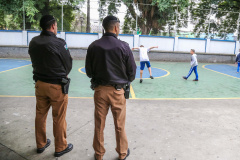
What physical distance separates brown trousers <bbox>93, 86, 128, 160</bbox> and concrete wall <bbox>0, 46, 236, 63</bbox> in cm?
1384

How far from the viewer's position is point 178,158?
3.14 metres

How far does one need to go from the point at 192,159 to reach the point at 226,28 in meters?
16.8

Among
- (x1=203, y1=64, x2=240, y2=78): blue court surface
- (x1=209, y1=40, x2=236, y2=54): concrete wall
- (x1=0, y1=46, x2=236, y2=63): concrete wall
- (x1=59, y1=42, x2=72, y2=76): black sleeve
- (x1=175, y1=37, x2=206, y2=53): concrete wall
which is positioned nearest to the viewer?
(x1=59, y1=42, x2=72, y2=76): black sleeve

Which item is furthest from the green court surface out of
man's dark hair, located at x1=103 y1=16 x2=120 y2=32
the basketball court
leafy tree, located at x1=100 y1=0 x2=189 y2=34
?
leafy tree, located at x1=100 y1=0 x2=189 y2=34

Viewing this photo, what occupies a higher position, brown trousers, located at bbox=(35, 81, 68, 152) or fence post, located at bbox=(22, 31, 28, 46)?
fence post, located at bbox=(22, 31, 28, 46)

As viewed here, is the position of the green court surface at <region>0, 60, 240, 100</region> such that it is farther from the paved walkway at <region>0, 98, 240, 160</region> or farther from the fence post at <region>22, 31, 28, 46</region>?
A: the fence post at <region>22, 31, 28, 46</region>

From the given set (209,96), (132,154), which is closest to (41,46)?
(132,154)

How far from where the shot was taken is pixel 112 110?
2.86 meters

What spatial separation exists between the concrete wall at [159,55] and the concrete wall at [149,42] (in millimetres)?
341

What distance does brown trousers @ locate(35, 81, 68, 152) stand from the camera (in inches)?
114

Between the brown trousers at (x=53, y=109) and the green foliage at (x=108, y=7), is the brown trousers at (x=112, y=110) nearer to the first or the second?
the brown trousers at (x=53, y=109)

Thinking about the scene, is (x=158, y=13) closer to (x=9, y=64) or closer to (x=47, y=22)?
(x=9, y=64)

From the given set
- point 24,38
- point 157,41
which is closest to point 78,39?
point 24,38

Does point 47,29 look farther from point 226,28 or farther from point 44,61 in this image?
point 226,28
